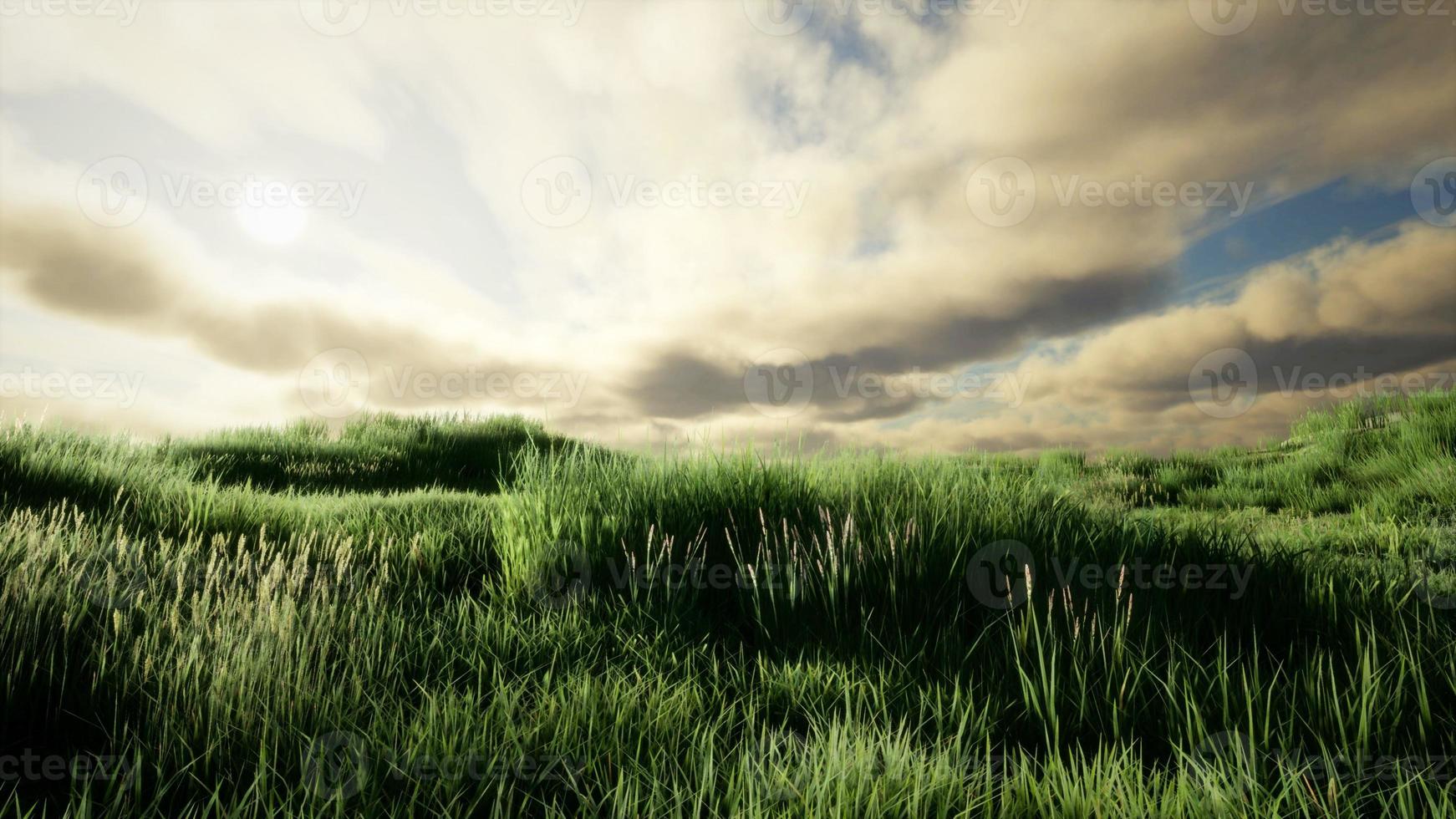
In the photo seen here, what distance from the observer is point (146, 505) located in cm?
511

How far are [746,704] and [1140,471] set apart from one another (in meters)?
9.29

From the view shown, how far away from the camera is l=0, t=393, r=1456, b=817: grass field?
2012mm

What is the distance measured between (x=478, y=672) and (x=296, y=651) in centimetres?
74

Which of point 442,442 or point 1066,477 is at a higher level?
Result: point 442,442

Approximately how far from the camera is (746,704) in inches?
99.7

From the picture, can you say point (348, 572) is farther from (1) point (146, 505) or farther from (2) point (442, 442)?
(2) point (442, 442)

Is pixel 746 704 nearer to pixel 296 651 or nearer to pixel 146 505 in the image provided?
pixel 296 651

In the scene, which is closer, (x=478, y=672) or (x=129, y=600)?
(x=478, y=672)

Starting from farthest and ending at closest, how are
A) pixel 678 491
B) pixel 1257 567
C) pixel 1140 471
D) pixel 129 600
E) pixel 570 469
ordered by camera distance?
pixel 1140 471 < pixel 570 469 < pixel 678 491 < pixel 1257 567 < pixel 129 600

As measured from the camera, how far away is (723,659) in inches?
121

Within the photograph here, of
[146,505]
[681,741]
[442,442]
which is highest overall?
[442,442]

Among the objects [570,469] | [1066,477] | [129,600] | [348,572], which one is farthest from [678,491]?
[1066,477]

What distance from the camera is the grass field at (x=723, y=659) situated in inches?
79.2

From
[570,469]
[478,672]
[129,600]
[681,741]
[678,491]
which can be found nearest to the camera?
[681,741]
